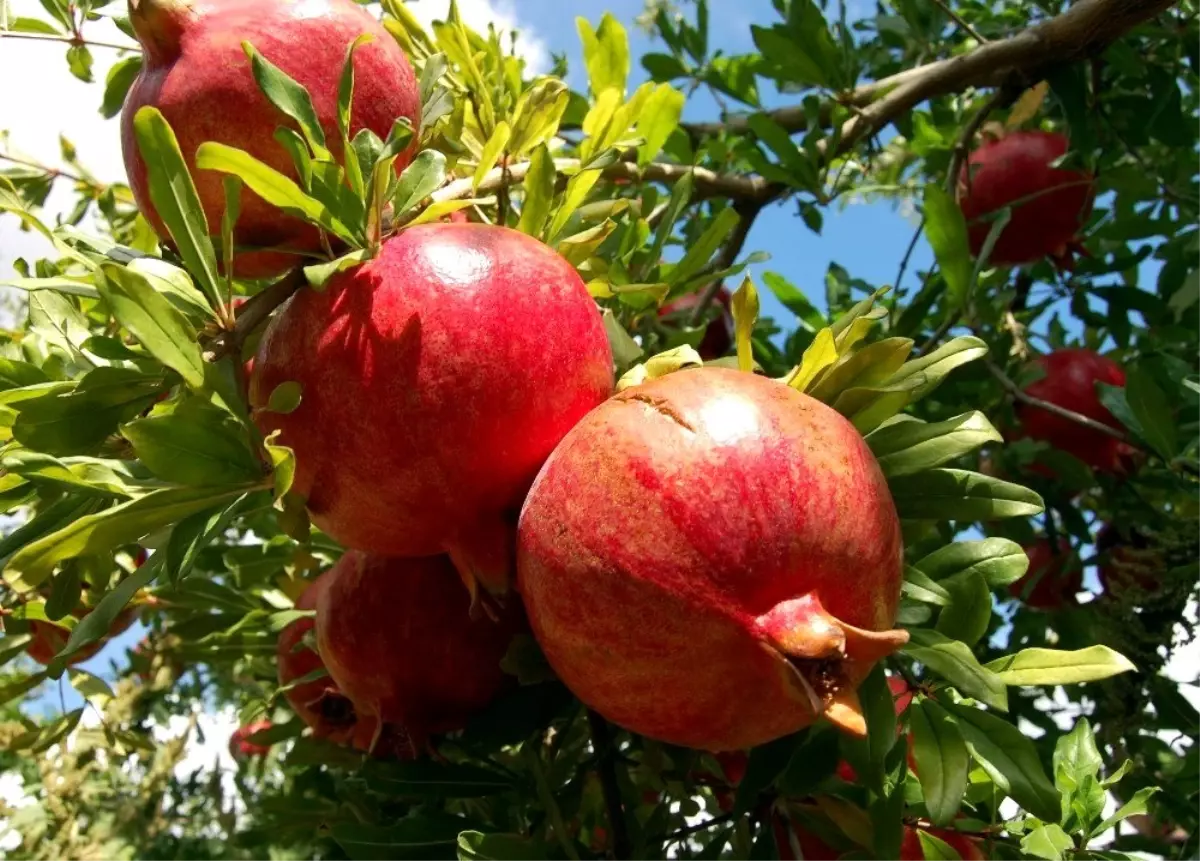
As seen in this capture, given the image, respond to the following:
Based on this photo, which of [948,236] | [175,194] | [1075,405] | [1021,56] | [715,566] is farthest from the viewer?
[1075,405]

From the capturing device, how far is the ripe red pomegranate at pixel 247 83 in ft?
3.06

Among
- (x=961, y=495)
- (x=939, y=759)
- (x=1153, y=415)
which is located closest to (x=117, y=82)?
(x=961, y=495)

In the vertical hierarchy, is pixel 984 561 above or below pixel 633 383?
below

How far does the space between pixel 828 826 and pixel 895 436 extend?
415mm

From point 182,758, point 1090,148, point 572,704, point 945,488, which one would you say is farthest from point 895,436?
point 182,758

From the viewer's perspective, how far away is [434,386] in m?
0.83

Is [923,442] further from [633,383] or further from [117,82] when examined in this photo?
[117,82]

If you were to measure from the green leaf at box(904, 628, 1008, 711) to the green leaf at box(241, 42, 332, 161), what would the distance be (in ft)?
2.16

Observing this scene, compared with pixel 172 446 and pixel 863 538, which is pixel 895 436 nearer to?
pixel 863 538

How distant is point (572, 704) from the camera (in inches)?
47.4

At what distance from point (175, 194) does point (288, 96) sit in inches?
4.7

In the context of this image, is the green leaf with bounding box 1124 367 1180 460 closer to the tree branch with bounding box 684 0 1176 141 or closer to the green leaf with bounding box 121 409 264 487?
the tree branch with bounding box 684 0 1176 141

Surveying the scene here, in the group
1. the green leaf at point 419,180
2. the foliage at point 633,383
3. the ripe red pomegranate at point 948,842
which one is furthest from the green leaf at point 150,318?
the ripe red pomegranate at point 948,842

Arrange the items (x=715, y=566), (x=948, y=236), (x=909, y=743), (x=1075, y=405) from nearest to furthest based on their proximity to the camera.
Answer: (x=715, y=566) < (x=909, y=743) < (x=948, y=236) < (x=1075, y=405)
